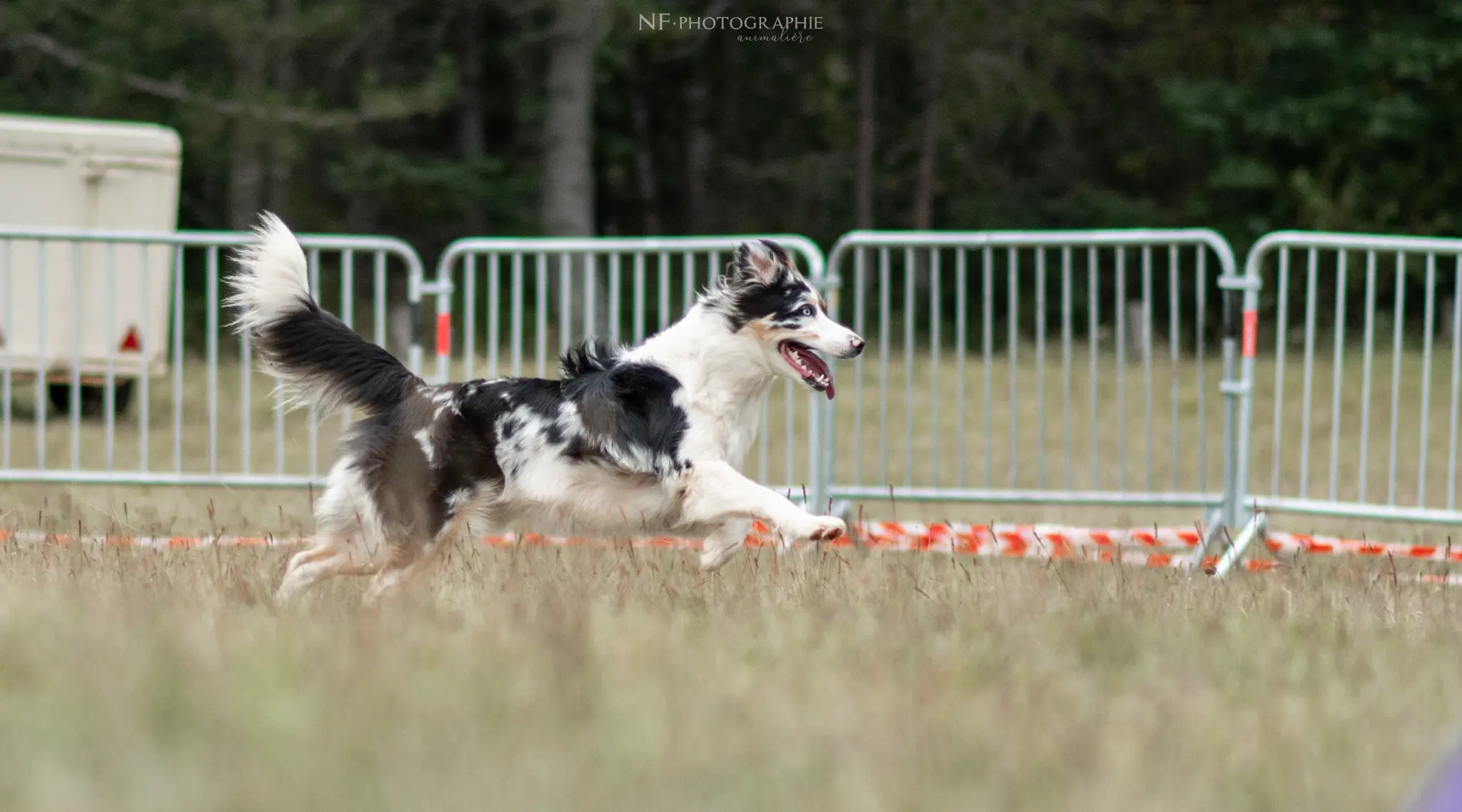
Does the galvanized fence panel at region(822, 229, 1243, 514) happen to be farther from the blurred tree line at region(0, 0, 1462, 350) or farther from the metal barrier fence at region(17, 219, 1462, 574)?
the blurred tree line at region(0, 0, 1462, 350)

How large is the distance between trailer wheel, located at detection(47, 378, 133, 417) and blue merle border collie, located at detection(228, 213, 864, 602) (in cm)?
946

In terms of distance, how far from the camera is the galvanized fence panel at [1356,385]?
7.93 m

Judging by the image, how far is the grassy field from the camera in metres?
3.14

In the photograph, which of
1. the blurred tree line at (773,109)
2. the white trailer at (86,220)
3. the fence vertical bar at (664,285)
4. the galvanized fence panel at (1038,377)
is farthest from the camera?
the blurred tree line at (773,109)

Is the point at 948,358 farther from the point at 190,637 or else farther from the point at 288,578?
the point at 190,637

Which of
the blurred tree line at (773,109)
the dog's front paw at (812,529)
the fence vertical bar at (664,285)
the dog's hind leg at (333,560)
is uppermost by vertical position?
the blurred tree line at (773,109)

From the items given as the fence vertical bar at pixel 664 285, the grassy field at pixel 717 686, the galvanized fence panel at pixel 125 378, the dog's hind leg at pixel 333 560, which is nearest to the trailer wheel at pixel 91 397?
the galvanized fence panel at pixel 125 378

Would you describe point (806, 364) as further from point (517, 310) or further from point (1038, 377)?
point (1038, 377)

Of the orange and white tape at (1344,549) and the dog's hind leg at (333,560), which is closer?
the dog's hind leg at (333,560)

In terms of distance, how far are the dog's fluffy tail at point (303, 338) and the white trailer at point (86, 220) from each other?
8.23 meters

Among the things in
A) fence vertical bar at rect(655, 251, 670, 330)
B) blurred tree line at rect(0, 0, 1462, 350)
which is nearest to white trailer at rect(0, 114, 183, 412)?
fence vertical bar at rect(655, 251, 670, 330)

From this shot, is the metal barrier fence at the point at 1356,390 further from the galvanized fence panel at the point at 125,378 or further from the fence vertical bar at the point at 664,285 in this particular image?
the galvanized fence panel at the point at 125,378

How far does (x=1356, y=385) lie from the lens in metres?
18.0

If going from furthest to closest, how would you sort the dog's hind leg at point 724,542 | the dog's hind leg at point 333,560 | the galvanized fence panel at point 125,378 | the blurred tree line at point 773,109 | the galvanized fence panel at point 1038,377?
1. the blurred tree line at point 773,109
2. the galvanized fence panel at point 125,378
3. the galvanized fence panel at point 1038,377
4. the dog's hind leg at point 724,542
5. the dog's hind leg at point 333,560
